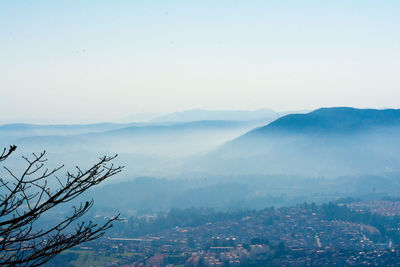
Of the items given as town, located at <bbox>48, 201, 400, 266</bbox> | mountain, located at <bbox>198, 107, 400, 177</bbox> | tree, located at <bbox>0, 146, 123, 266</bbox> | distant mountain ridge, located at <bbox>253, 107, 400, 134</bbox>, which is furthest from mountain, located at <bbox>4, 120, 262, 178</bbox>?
tree, located at <bbox>0, 146, 123, 266</bbox>

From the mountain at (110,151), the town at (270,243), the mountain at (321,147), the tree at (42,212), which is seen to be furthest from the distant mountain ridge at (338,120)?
the tree at (42,212)

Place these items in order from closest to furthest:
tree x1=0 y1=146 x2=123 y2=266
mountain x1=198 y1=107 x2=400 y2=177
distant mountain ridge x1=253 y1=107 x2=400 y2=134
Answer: tree x1=0 y1=146 x2=123 y2=266 → mountain x1=198 y1=107 x2=400 y2=177 → distant mountain ridge x1=253 y1=107 x2=400 y2=134

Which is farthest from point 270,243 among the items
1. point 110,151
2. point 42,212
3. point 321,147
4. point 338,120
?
point 110,151

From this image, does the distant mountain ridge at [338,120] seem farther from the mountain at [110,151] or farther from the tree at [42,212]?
the tree at [42,212]

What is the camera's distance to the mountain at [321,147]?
96312mm

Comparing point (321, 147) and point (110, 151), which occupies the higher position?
point (321, 147)

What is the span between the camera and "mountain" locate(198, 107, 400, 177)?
3792 inches

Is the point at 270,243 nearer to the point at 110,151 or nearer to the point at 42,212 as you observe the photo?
the point at 42,212

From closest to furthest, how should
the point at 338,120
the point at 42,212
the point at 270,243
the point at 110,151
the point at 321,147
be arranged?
the point at 42,212 → the point at 270,243 → the point at 321,147 → the point at 338,120 → the point at 110,151

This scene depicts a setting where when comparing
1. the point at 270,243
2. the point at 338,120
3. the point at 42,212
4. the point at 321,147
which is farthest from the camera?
the point at 338,120

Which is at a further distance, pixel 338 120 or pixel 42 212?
pixel 338 120

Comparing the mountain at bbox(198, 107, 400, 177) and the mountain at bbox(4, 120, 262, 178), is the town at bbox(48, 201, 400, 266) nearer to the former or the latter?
the mountain at bbox(198, 107, 400, 177)

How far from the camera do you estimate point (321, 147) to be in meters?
111

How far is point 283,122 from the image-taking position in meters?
130
